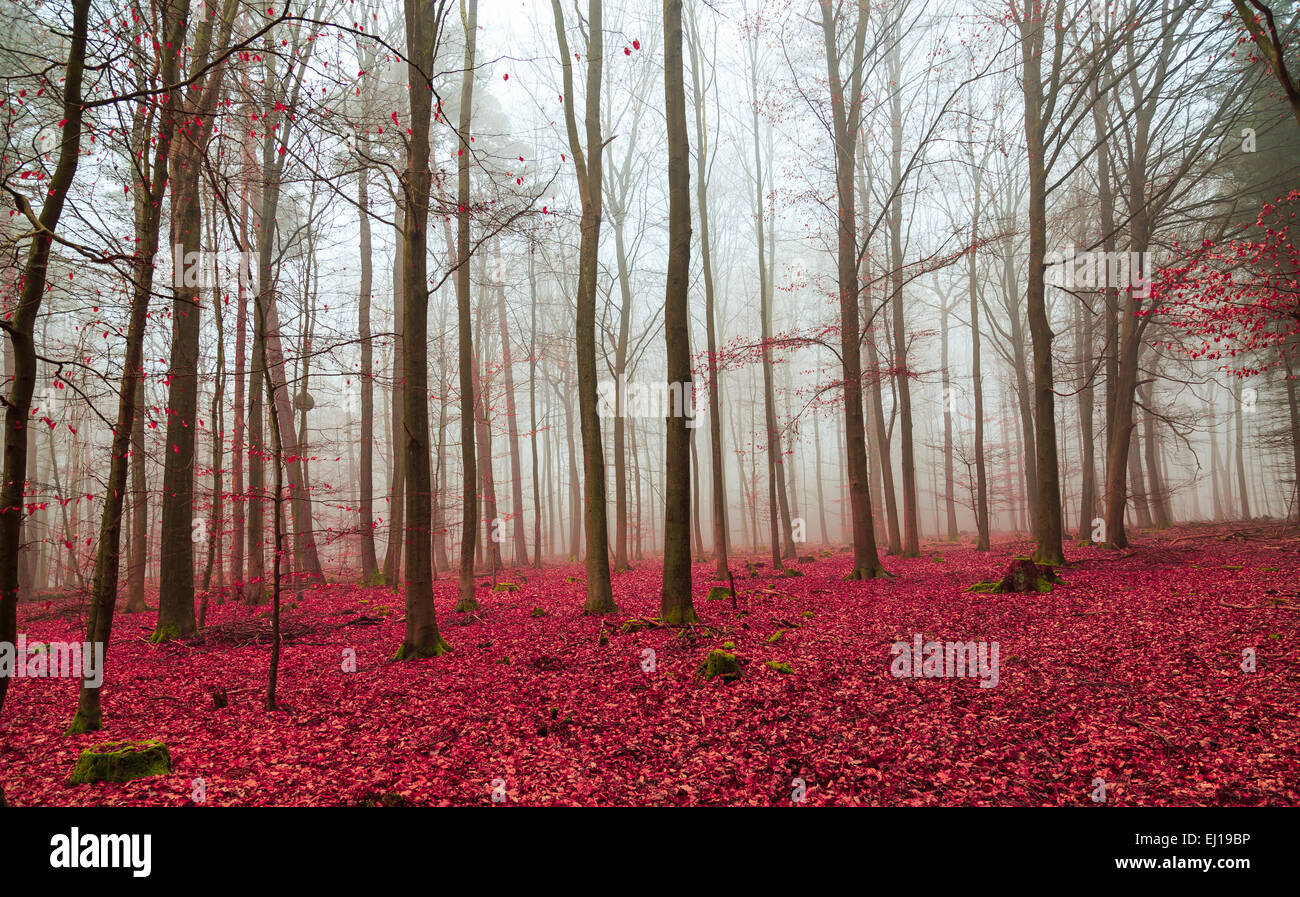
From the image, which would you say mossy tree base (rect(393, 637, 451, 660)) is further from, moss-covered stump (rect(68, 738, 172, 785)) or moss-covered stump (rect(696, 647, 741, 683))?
moss-covered stump (rect(696, 647, 741, 683))

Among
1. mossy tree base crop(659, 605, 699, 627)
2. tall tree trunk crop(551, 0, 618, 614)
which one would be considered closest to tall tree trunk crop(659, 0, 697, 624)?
mossy tree base crop(659, 605, 699, 627)

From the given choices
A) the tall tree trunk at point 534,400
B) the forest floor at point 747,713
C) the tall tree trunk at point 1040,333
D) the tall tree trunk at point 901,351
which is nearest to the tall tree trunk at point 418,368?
the forest floor at point 747,713

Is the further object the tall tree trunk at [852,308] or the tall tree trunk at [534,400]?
the tall tree trunk at [534,400]

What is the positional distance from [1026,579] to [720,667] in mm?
5955

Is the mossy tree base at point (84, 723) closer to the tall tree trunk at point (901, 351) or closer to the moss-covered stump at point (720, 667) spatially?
the moss-covered stump at point (720, 667)

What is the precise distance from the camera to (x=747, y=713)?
4.71 meters


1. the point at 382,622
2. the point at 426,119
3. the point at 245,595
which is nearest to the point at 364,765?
the point at 382,622

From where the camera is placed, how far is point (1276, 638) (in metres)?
5.33

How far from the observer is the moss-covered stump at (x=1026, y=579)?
8.64 m

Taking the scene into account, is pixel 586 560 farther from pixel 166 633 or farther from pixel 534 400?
pixel 534 400

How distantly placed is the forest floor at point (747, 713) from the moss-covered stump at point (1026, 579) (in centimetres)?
31

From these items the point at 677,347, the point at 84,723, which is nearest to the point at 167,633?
the point at 84,723

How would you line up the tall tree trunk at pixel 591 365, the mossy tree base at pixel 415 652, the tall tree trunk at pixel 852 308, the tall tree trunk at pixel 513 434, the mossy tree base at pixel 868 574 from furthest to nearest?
the tall tree trunk at pixel 513 434 → the tall tree trunk at pixel 852 308 → the mossy tree base at pixel 868 574 → the tall tree trunk at pixel 591 365 → the mossy tree base at pixel 415 652
